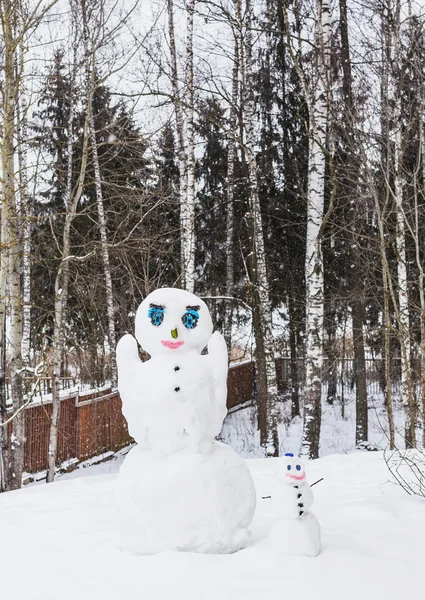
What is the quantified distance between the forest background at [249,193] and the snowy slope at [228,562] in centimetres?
259

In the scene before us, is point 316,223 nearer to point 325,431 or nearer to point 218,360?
point 218,360

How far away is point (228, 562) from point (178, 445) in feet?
2.68

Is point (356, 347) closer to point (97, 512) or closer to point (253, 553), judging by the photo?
point (97, 512)

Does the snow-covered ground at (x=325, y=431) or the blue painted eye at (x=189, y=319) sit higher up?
the blue painted eye at (x=189, y=319)

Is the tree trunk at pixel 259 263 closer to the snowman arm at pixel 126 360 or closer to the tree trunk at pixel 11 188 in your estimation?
the tree trunk at pixel 11 188

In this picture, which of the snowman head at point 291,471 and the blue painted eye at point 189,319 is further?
the blue painted eye at point 189,319

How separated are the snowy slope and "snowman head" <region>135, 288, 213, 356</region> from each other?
1400 mm

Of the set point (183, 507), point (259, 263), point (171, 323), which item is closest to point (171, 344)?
point (171, 323)

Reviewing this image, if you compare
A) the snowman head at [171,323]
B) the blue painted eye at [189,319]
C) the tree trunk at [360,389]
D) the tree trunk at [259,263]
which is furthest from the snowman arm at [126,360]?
the tree trunk at [360,389]

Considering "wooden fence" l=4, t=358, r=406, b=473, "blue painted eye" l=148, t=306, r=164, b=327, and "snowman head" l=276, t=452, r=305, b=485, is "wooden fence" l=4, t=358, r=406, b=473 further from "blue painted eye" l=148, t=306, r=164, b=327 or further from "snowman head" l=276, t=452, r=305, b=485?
"snowman head" l=276, t=452, r=305, b=485

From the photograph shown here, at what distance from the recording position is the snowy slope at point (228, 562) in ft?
11.6

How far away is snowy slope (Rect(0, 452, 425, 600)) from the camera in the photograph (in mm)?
3539

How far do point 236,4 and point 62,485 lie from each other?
8.24m

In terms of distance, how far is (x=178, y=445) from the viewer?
4230 mm
